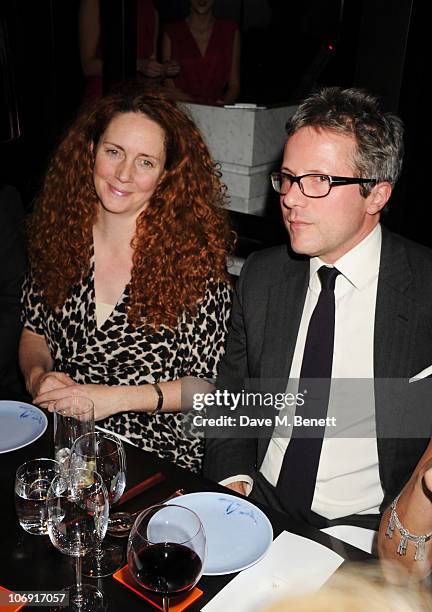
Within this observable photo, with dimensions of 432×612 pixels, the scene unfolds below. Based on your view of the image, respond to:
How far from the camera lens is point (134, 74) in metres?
4.14

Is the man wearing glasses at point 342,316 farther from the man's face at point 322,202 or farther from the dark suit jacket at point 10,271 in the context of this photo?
the dark suit jacket at point 10,271

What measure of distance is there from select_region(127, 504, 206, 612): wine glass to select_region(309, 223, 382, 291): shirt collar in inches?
37.9

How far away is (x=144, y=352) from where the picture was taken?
2.25 m

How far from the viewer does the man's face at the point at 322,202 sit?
1.81 meters

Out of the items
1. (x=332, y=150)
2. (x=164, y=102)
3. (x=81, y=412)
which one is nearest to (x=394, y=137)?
(x=332, y=150)

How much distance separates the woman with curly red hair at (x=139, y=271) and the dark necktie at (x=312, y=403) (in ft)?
1.41

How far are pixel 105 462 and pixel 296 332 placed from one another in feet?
2.66

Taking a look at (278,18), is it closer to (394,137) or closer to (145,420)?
(394,137)

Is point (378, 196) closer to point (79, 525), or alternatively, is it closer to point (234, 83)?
point (79, 525)

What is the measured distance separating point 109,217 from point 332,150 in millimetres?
868

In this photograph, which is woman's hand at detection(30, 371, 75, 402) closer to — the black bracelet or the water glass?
the black bracelet

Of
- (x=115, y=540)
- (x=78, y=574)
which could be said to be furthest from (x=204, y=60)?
(x=78, y=574)

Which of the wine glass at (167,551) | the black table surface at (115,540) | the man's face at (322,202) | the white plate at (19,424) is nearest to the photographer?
the wine glass at (167,551)

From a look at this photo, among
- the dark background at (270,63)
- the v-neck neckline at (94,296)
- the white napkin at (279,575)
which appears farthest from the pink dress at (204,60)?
the white napkin at (279,575)
